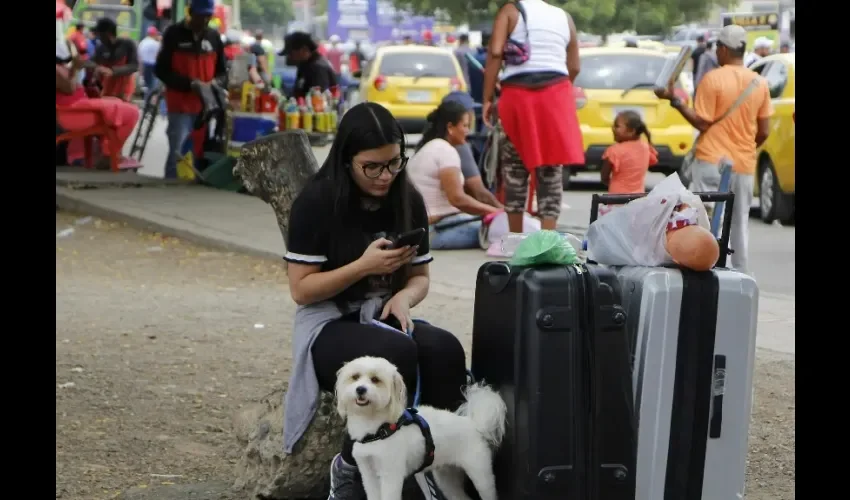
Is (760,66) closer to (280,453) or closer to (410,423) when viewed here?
(280,453)

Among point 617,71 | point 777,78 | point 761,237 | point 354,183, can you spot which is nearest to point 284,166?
point 354,183

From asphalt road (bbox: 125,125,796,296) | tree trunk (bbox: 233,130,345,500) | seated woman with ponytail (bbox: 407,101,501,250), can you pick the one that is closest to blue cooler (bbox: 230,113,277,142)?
asphalt road (bbox: 125,125,796,296)

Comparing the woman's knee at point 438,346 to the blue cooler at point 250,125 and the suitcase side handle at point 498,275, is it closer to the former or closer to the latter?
the suitcase side handle at point 498,275

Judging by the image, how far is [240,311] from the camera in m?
8.14

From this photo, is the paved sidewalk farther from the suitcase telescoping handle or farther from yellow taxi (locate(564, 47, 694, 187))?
yellow taxi (locate(564, 47, 694, 187))

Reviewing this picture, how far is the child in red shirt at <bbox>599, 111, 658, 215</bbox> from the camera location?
10.0 m

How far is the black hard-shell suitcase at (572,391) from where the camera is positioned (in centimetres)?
367

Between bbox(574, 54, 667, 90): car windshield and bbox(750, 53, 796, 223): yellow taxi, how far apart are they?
2.33m

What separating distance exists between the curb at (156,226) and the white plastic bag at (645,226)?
5957 millimetres

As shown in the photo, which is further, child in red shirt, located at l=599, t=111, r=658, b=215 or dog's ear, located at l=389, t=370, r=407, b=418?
child in red shirt, located at l=599, t=111, r=658, b=215

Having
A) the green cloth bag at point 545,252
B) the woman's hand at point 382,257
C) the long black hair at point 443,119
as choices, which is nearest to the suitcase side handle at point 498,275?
the green cloth bag at point 545,252

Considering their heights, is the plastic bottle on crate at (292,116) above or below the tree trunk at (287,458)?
above

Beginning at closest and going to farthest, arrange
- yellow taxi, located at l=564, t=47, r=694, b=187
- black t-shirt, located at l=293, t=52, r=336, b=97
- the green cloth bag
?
1. the green cloth bag
2. black t-shirt, located at l=293, t=52, r=336, b=97
3. yellow taxi, located at l=564, t=47, r=694, b=187
